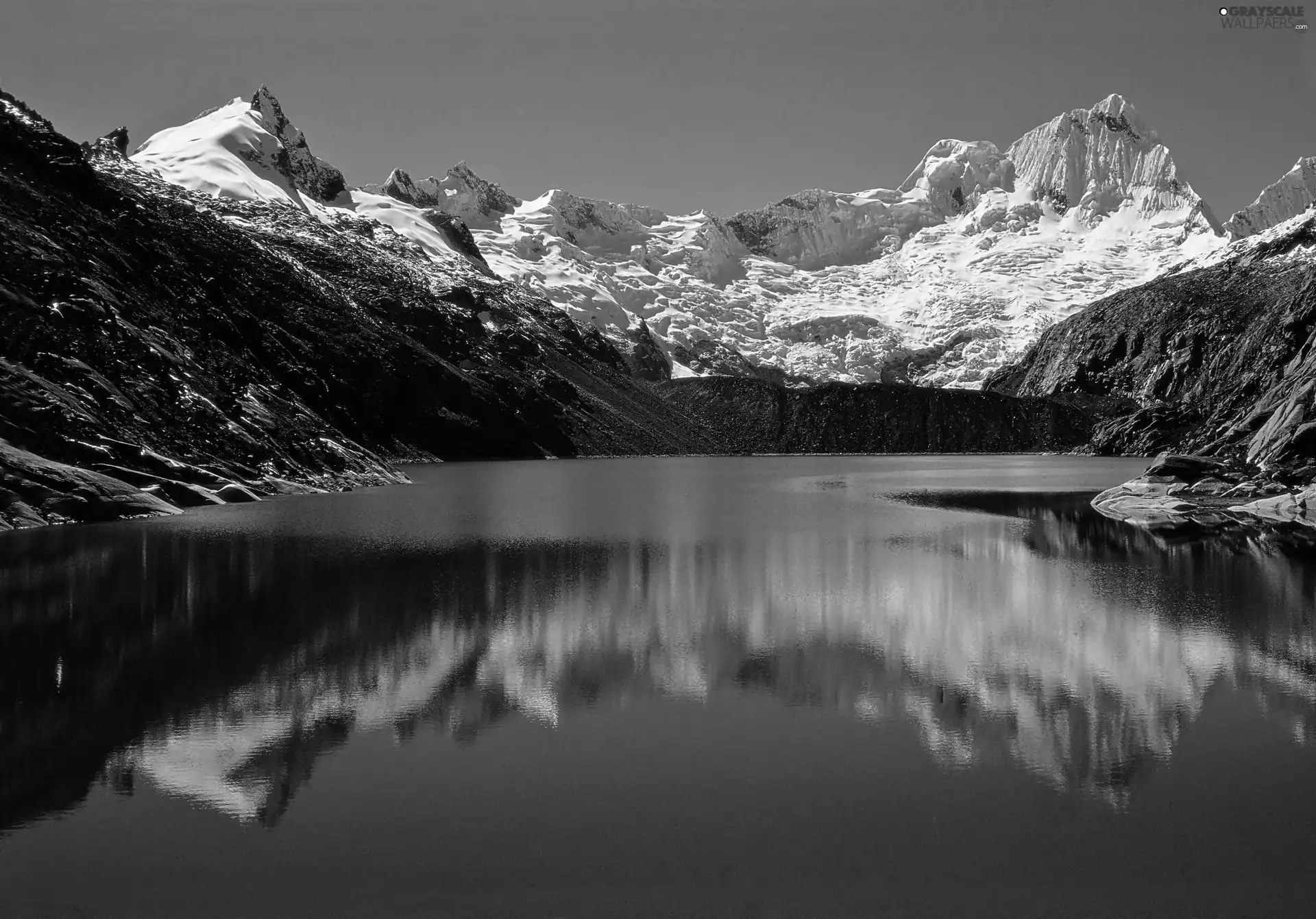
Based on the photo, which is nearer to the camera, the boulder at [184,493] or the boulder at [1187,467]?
the boulder at [184,493]

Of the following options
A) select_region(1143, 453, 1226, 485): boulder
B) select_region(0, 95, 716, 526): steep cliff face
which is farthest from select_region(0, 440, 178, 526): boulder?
select_region(1143, 453, 1226, 485): boulder

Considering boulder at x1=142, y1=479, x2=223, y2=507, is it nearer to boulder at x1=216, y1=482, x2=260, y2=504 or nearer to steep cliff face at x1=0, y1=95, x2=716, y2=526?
steep cliff face at x1=0, y1=95, x2=716, y2=526

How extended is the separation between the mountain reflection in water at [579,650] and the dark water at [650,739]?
17cm

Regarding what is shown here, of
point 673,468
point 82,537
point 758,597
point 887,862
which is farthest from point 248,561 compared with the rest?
point 673,468

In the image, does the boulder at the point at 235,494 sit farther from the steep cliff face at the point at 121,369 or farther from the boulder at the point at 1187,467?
the boulder at the point at 1187,467

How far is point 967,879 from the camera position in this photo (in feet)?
54.3

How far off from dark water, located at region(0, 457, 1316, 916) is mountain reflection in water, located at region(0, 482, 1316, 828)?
169 mm

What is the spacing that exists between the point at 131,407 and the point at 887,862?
8220cm

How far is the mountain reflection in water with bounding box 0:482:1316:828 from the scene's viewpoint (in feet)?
74.7

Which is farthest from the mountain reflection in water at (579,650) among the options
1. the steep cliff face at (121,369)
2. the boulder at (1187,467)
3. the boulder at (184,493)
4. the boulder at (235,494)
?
the boulder at (1187,467)

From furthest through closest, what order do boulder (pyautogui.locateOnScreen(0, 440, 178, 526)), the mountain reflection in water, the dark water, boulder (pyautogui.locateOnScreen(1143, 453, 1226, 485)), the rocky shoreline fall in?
boulder (pyautogui.locateOnScreen(1143, 453, 1226, 485)) → the rocky shoreline → boulder (pyautogui.locateOnScreen(0, 440, 178, 526)) → the mountain reflection in water → the dark water

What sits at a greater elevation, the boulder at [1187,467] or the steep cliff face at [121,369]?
the steep cliff face at [121,369]

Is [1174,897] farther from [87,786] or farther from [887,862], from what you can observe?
[87,786]

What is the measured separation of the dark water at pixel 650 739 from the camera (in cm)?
1655
